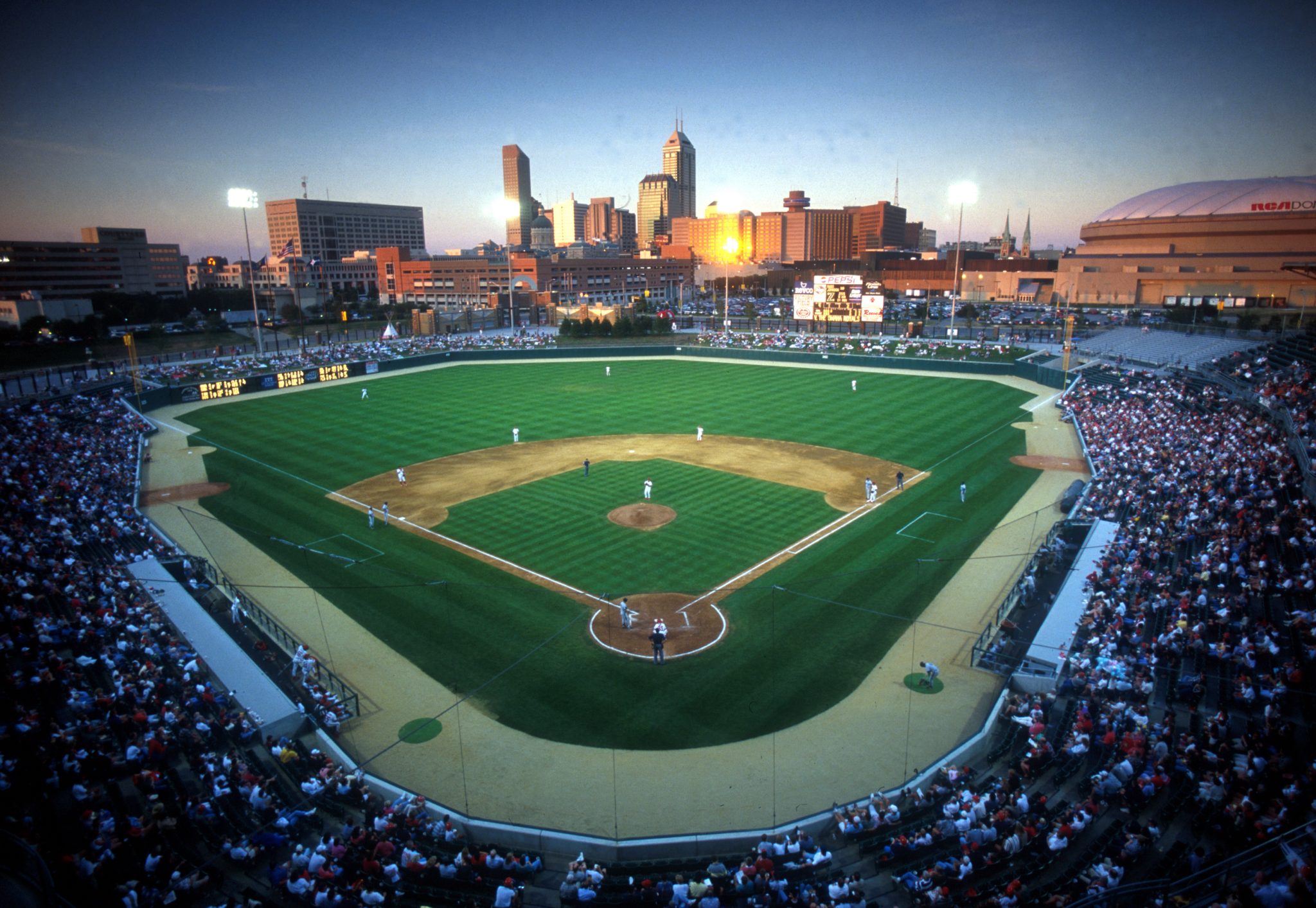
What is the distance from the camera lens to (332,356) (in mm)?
73938

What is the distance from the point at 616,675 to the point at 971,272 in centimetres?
14484

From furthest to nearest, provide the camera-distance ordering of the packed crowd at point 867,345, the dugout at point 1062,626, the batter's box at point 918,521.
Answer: the packed crowd at point 867,345, the batter's box at point 918,521, the dugout at point 1062,626

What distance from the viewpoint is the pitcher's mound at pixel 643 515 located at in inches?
1130

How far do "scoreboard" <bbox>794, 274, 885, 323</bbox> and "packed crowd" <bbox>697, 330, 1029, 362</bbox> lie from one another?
100 inches

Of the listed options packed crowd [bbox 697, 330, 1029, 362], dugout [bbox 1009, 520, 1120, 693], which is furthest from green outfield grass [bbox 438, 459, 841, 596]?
packed crowd [bbox 697, 330, 1029, 362]

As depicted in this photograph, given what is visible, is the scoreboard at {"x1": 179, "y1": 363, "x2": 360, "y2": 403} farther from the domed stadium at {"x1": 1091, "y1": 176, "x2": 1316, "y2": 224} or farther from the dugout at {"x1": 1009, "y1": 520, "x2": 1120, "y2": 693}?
the domed stadium at {"x1": 1091, "y1": 176, "x2": 1316, "y2": 224}

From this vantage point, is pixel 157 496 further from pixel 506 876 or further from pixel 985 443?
pixel 985 443

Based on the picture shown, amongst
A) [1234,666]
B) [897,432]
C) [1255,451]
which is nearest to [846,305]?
[897,432]

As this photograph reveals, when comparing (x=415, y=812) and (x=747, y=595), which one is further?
(x=747, y=595)

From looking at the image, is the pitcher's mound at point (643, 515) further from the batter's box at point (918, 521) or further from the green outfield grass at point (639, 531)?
the batter's box at point (918, 521)

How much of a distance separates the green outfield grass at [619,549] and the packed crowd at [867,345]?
13.4 metres

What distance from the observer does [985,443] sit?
41.4 meters

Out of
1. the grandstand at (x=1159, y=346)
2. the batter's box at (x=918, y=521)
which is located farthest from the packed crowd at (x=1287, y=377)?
the batter's box at (x=918, y=521)

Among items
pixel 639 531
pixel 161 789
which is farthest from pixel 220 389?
pixel 161 789
